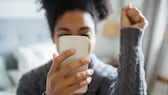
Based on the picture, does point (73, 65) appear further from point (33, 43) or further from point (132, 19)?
point (33, 43)

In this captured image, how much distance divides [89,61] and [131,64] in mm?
93

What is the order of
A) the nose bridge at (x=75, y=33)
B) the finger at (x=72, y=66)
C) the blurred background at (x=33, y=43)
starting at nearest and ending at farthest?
1. the finger at (x=72, y=66)
2. the nose bridge at (x=75, y=33)
3. the blurred background at (x=33, y=43)

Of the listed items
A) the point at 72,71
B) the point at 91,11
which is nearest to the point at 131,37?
the point at 72,71

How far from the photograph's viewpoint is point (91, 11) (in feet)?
2.67

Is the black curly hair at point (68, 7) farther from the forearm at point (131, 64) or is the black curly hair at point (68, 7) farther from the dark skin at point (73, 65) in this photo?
the forearm at point (131, 64)

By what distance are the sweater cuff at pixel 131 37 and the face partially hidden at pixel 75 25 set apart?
164 millimetres

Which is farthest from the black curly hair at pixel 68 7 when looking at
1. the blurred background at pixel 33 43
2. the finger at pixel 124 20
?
the blurred background at pixel 33 43

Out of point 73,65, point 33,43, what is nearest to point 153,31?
point 33,43

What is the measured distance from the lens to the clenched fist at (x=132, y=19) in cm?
59

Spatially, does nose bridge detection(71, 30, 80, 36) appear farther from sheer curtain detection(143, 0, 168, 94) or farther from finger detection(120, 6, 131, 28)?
sheer curtain detection(143, 0, 168, 94)

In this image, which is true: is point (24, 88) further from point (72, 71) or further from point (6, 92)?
point (6, 92)

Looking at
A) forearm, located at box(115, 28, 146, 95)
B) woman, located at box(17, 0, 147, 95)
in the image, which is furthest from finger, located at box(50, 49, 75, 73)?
forearm, located at box(115, 28, 146, 95)

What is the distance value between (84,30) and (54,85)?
244mm

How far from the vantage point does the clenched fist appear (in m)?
0.59
